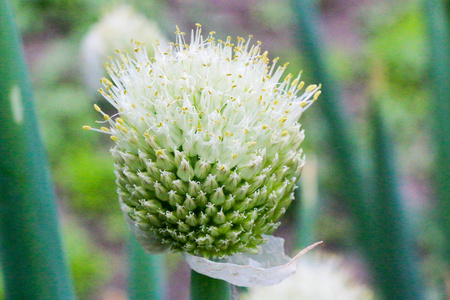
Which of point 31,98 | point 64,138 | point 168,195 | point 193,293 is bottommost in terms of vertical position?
point 193,293

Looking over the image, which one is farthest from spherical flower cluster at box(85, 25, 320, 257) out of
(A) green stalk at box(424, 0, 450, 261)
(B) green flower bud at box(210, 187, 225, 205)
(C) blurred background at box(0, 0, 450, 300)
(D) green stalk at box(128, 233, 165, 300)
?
(C) blurred background at box(0, 0, 450, 300)

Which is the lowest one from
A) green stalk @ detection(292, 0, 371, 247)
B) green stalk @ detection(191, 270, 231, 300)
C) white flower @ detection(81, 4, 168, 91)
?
green stalk @ detection(191, 270, 231, 300)

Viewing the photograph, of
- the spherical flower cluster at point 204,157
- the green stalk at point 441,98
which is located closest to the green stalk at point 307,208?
the green stalk at point 441,98

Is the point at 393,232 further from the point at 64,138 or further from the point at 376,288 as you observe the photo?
the point at 64,138

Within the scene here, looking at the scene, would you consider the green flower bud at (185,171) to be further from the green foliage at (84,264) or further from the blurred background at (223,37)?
the green foliage at (84,264)

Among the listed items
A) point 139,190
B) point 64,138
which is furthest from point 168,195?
point 64,138

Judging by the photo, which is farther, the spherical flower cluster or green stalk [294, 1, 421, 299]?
green stalk [294, 1, 421, 299]

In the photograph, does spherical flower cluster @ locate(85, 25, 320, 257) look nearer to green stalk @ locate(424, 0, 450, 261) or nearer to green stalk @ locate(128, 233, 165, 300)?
green stalk @ locate(128, 233, 165, 300)
